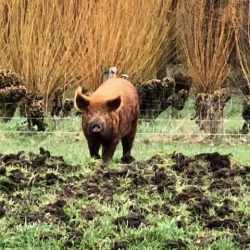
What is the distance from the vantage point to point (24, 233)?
17.9 ft

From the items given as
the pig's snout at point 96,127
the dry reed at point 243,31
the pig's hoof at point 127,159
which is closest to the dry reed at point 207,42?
the dry reed at point 243,31

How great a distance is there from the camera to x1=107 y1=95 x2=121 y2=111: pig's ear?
340 inches

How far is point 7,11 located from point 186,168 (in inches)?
246

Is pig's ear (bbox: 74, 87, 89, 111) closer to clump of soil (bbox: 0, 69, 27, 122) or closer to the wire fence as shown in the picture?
the wire fence

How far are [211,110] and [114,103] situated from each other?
382 cm

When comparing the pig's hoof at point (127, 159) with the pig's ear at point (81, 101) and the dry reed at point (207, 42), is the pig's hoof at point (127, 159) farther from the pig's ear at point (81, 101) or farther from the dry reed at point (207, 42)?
the dry reed at point (207, 42)

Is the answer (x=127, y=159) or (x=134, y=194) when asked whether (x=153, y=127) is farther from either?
(x=134, y=194)

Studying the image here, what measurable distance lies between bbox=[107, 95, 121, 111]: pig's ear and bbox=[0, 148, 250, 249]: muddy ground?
2.04 ft

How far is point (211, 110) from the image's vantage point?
12234 millimetres

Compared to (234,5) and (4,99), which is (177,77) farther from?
(4,99)

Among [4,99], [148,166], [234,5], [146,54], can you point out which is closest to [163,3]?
[146,54]

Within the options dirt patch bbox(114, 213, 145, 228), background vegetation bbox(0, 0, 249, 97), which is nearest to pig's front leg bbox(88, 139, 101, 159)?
dirt patch bbox(114, 213, 145, 228)

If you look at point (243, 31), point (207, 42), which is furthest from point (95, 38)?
point (243, 31)

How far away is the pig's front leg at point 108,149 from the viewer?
8836 mm
